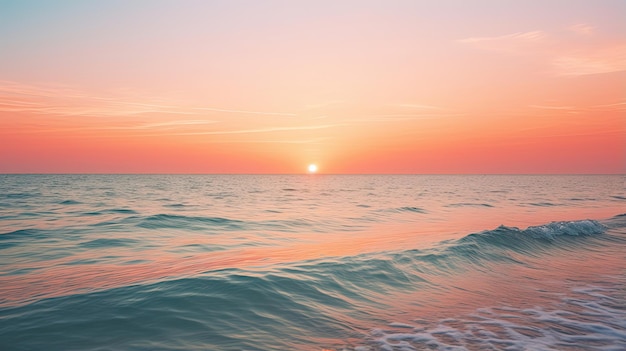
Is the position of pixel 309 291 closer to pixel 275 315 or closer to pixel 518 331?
pixel 275 315

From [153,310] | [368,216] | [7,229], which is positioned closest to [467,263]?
[153,310]

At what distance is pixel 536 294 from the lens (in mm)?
9477

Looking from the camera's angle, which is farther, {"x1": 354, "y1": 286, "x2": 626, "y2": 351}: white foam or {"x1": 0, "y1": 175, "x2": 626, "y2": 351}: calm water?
{"x1": 0, "y1": 175, "x2": 626, "y2": 351}: calm water

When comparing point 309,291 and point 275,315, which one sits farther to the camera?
point 309,291

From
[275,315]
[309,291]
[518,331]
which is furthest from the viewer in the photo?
[309,291]

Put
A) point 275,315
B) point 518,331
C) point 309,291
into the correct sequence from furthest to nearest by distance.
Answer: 1. point 309,291
2. point 275,315
3. point 518,331

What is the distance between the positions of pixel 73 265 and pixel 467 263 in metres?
12.1

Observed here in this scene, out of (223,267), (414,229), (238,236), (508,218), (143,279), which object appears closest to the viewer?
(143,279)

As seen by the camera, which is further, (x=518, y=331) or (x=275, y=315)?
(x=275, y=315)

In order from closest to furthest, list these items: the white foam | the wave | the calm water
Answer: the white foam < the wave < the calm water

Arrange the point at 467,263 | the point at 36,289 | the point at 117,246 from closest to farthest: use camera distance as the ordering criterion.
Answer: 1. the point at 36,289
2. the point at 467,263
3. the point at 117,246

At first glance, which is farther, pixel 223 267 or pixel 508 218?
pixel 508 218

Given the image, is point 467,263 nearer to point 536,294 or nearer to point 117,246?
point 536,294

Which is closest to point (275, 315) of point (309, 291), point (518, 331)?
point (309, 291)
